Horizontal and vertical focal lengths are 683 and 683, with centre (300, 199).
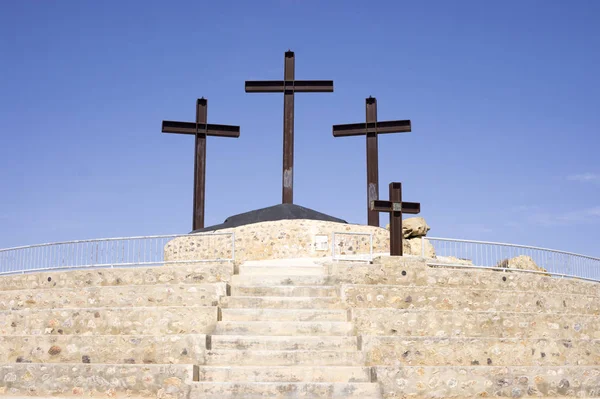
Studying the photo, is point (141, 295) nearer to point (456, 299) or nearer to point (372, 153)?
point (456, 299)

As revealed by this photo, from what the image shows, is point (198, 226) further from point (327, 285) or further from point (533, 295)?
point (533, 295)

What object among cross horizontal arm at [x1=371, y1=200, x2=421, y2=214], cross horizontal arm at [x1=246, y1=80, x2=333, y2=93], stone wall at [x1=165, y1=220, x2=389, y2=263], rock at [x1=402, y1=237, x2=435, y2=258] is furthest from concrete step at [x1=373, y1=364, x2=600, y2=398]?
cross horizontal arm at [x1=246, y1=80, x2=333, y2=93]

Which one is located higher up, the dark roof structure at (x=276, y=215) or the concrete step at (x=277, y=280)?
the dark roof structure at (x=276, y=215)

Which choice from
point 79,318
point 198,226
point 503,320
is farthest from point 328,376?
point 198,226

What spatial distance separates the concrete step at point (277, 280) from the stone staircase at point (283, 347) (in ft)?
0.06

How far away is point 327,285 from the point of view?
41.6 ft

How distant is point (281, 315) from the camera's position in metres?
11.5

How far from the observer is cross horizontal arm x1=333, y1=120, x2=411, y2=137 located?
21.2 meters

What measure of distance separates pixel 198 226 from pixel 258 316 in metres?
10.4

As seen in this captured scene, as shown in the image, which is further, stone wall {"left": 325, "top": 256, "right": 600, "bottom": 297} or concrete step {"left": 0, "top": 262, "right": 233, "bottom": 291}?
stone wall {"left": 325, "top": 256, "right": 600, "bottom": 297}

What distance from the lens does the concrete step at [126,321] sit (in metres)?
11.0

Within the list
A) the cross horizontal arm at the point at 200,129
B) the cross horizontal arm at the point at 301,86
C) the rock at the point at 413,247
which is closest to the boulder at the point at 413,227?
the rock at the point at 413,247

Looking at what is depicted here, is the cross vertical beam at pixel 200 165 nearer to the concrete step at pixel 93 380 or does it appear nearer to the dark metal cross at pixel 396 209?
the dark metal cross at pixel 396 209

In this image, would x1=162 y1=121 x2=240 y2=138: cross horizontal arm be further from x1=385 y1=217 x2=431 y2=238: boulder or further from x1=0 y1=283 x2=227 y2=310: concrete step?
x1=0 y1=283 x2=227 y2=310: concrete step
